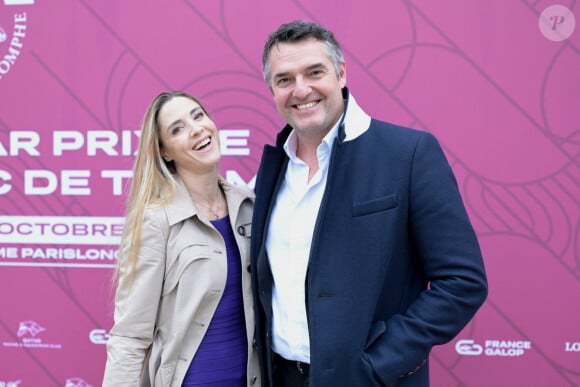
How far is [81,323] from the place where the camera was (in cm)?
241

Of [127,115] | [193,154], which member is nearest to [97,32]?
[127,115]

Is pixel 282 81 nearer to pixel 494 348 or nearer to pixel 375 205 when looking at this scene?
pixel 375 205

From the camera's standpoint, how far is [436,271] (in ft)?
4.70

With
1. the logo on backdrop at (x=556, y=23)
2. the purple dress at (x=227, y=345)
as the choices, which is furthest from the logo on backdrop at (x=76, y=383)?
the logo on backdrop at (x=556, y=23)

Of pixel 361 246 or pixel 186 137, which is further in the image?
pixel 186 137

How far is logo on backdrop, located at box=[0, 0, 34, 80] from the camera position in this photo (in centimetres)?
238

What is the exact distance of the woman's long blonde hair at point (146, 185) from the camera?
1673mm

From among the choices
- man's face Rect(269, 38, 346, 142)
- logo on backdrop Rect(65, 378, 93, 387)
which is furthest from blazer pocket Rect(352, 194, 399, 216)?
logo on backdrop Rect(65, 378, 93, 387)

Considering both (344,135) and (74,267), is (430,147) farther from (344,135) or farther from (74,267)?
(74,267)

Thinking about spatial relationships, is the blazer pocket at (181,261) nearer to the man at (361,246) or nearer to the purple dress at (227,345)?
the purple dress at (227,345)

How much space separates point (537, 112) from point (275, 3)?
1.20m

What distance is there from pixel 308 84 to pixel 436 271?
668 mm

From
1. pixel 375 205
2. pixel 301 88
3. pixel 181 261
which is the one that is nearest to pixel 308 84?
pixel 301 88

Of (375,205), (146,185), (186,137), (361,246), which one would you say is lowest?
(361,246)
